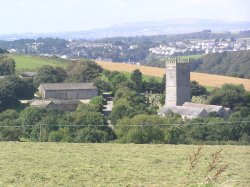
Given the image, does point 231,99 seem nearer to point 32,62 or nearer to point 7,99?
point 7,99

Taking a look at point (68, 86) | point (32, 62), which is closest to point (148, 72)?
point (32, 62)

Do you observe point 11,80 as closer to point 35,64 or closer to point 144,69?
point 35,64

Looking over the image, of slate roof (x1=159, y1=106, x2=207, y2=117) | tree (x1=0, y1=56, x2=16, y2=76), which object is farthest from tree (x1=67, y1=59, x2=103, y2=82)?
slate roof (x1=159, y1=106, x2=207, y2=117)

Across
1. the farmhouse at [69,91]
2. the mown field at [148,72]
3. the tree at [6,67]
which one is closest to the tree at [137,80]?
the farmhouse at [69,91]

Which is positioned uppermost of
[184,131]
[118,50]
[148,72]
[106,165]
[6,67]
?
[106,165]

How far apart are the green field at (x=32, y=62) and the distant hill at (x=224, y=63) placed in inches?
1140

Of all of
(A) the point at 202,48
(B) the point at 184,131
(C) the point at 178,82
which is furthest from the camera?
(A) the point at 202,48

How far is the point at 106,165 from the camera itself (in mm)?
→ 11273

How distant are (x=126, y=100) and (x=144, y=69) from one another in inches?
1237

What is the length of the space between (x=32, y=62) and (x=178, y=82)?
2650 centimetres

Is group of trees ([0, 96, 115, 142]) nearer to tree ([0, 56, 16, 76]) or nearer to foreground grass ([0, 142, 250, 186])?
foreground grass ([0, 142, 250, 186])

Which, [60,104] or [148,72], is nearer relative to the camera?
[60,104]

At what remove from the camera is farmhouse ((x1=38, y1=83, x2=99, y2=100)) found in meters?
50.0

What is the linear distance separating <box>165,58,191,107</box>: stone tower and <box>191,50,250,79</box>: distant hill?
40.8 m
